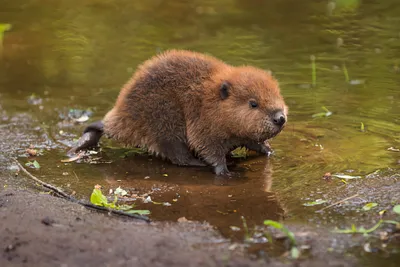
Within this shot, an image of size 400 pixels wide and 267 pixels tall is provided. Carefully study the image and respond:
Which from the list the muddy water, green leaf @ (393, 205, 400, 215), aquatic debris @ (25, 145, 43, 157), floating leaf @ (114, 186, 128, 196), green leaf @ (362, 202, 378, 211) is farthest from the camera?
aquatic debris @ (25, 145, 43, 157)

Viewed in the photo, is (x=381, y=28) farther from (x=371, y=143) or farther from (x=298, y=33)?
(x=371, y=143)

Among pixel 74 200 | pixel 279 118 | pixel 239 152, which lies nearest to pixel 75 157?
pixel 74 200

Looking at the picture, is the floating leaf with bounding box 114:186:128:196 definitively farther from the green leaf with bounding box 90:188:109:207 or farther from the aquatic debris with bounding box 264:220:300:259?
the aquatic debris with bounding box 264:220:300:259

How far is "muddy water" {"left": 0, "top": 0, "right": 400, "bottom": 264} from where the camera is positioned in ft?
18.4

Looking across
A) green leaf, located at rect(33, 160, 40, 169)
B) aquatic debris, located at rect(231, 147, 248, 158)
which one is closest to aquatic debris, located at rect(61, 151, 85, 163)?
green leaf, located at rect(33, 160, 40, 169)

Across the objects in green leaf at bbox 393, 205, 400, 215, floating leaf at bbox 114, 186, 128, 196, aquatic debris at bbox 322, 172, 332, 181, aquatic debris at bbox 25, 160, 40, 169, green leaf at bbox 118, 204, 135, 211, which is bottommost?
aquatic debris at bbox 25, 160, 40, 169

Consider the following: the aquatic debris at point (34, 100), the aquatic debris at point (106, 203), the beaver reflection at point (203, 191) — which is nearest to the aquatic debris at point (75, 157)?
the beaver reflection at point (203, 191)

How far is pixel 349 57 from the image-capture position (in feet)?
32.7

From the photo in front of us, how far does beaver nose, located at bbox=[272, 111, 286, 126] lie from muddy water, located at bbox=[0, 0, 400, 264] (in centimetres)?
45

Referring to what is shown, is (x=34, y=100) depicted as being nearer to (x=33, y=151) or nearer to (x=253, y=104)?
(x=33, y=151)

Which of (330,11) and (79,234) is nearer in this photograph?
(79,234)

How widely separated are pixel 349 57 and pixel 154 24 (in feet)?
14.0

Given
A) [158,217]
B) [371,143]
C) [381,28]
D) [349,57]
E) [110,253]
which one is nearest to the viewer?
[110,253]

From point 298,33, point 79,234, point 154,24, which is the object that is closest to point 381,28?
point 298,33
